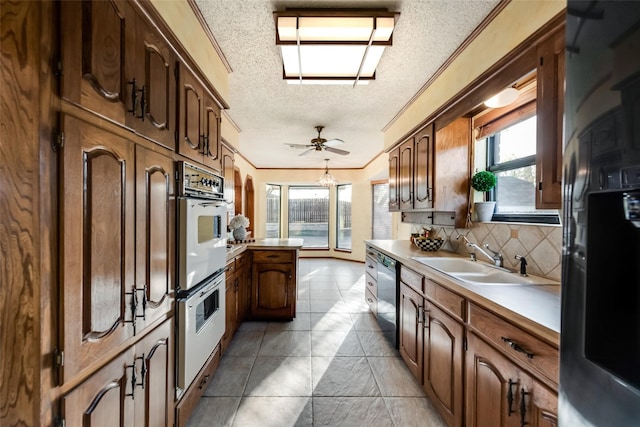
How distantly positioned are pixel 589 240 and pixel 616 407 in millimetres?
318

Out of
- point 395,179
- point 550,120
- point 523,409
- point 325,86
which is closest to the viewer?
point 523,409

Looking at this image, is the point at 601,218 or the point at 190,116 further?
the point at 190,116

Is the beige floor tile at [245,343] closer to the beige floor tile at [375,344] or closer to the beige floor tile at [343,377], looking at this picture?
the beige floor tile at [343,377]

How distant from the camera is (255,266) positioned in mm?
3150

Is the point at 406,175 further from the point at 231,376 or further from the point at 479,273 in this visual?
the point at 231,376

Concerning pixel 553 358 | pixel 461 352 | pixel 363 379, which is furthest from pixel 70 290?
pixel 363 379

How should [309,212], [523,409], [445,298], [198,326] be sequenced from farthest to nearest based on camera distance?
[309,212] → [198,326] → [445,298] → [523,409]

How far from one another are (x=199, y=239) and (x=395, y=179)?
2.66 meters

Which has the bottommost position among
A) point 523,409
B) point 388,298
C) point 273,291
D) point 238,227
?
point 273,291

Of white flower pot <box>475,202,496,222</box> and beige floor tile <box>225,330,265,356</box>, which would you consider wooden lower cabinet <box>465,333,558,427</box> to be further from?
beige floor tile <box>225,330,265,356</box>

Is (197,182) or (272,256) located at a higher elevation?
(197,182)

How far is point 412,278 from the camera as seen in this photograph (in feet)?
6.86

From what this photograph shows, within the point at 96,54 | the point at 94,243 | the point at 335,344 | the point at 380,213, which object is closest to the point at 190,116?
the point at 96,54

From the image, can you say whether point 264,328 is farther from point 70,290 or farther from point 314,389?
point 70,290
